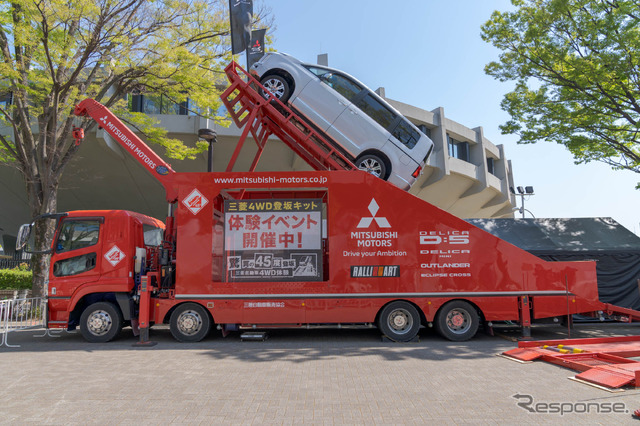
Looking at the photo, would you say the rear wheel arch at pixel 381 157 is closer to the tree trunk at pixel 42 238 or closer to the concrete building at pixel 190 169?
the tree trunk at pixel 42 238

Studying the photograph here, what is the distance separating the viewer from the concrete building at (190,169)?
21.2 metres

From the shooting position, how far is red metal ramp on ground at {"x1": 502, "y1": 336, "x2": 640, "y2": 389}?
525cm

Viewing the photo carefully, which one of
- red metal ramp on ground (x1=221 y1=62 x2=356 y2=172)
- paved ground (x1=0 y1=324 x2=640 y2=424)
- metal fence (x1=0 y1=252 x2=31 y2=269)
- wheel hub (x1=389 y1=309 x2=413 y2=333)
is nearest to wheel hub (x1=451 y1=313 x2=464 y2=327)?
paved ground (x1=0 y1=324 x2=640 y2=424)

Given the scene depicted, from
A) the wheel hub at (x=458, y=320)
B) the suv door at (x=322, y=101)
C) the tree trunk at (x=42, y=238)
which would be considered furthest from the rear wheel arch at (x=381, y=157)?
the tree trunk at (x=42, y=238)

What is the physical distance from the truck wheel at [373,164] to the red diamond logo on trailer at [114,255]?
5424 mm

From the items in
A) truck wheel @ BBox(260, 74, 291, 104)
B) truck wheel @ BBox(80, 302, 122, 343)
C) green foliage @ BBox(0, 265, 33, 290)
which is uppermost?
truck wheel @ BBox(260, 74, 291, 104)

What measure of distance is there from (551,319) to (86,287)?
9636mm

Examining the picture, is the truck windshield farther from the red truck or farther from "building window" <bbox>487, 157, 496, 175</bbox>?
"building window" <bbox>487, 157, 496, 175</bbox>

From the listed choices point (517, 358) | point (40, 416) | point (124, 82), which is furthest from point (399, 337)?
point (124, 82)

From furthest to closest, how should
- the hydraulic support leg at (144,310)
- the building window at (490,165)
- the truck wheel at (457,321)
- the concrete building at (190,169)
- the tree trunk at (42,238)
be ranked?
1. the building window at (490,165)
2. the concrete building at (190,169)
3. the tree trunk at (42,238)
4. the truck wheel at (457,321)
5. the hydraulic support leg at (144,310)

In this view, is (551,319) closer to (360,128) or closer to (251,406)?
(360,128)

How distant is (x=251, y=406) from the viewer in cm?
452

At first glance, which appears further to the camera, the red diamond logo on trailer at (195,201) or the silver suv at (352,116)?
the silver suv at (352,116)

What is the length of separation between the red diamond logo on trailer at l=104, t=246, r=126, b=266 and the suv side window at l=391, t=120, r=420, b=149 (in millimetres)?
6550
